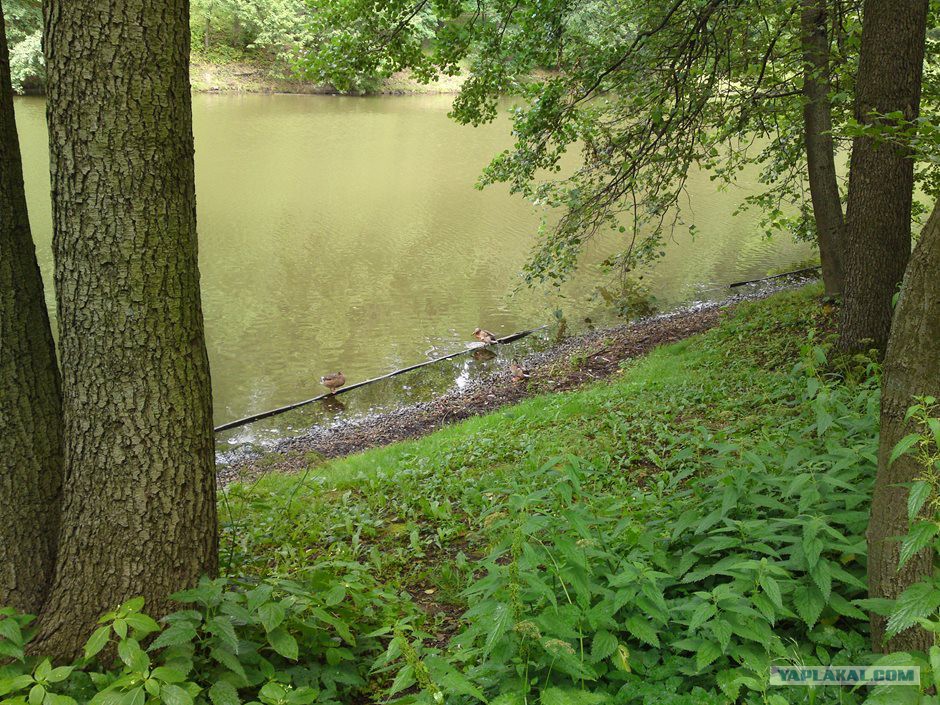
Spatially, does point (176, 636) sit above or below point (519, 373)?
Answer: above

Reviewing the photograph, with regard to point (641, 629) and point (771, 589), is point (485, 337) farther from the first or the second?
point (771, 589)

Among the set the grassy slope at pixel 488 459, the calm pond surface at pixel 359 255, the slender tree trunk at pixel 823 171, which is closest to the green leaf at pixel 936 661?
the grassy slope at pixel 488 459

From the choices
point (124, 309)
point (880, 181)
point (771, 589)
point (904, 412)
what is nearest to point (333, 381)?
point (880, 181)

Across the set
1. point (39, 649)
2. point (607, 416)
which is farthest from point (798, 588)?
point (607, 416)

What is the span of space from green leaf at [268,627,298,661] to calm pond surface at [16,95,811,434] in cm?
777

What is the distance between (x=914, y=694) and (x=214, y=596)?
7.76 feet

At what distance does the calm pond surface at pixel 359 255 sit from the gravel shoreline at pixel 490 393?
118cm

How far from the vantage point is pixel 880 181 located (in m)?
5.88

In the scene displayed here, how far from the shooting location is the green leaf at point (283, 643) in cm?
268

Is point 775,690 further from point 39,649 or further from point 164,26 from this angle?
point 164,26

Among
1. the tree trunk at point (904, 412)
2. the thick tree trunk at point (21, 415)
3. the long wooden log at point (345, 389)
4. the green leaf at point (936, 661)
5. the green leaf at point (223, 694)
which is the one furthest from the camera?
the long wooden log at point (345, 389)

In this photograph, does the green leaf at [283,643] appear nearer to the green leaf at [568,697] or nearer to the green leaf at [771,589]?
the green leaf at [568,697]

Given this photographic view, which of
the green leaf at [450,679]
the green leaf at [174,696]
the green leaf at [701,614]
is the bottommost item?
the green leaf at [174,696]

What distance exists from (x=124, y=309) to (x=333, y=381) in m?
7.89
